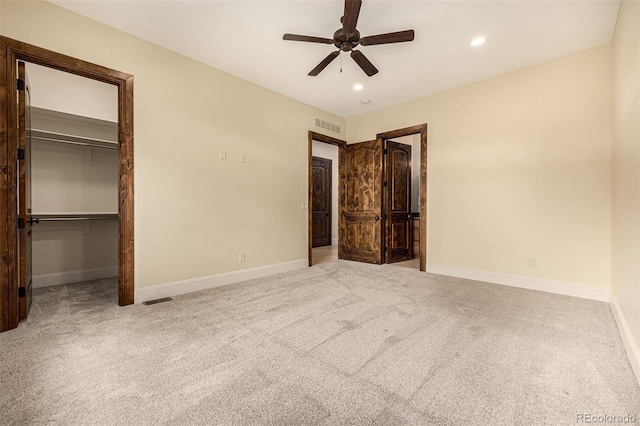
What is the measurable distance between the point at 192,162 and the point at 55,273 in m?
2.47

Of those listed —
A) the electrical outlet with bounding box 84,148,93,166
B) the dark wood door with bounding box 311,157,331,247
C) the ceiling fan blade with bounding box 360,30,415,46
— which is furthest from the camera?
the dark wood door with bounding box 311,157,331,247

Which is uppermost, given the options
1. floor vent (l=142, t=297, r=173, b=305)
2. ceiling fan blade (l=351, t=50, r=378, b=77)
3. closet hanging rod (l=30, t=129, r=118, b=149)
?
ceiling fan blade (l=351, t=50, r=378, b=77)

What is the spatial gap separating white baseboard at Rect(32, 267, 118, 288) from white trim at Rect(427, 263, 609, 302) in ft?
16.7

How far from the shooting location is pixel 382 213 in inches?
201

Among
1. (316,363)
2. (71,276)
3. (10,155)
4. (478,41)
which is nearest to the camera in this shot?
(316,363)

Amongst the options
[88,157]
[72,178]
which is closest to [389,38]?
[88,157]

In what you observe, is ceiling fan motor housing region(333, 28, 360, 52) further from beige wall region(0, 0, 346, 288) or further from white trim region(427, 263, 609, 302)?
white trim region(427, 263, 609, 302)

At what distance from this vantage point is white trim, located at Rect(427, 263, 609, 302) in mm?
3113

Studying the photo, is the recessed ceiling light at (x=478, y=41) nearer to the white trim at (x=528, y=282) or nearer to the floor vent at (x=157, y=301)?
the white trim at (x=528, y=282)

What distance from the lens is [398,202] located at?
5.35m

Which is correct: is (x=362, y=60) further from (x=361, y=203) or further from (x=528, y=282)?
→ (x=528, y=282)

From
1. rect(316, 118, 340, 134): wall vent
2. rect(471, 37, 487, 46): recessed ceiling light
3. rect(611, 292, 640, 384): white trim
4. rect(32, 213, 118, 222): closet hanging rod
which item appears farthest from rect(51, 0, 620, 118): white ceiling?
rect(611, 292, 640, 384): white trim

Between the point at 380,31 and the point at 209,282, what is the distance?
3.59m

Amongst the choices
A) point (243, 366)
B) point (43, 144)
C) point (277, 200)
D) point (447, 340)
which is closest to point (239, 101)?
point (277, 200)
